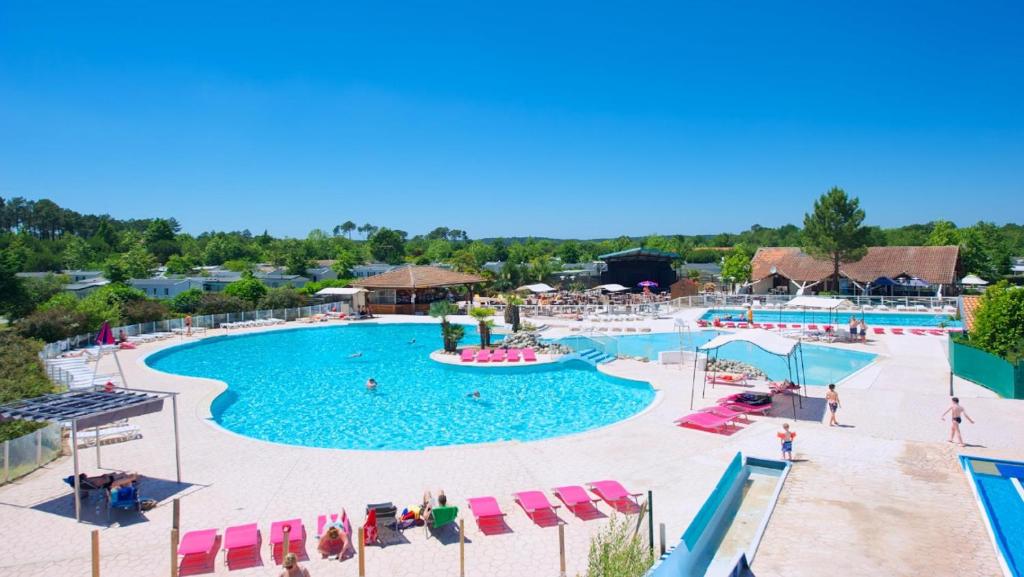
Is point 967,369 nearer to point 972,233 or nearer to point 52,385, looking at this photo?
point 52,385

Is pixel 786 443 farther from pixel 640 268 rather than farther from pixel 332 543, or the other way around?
pixel 640 268

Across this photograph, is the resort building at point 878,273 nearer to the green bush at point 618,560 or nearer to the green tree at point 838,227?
the green tree at point 838,227

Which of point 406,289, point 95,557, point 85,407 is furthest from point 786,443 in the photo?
point 406,289

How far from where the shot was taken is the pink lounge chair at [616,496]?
847 cm

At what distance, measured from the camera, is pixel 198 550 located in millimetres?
7109

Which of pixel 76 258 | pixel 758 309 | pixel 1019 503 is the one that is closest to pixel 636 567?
pixel 1019 503

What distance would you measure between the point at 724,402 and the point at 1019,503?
19.3ft

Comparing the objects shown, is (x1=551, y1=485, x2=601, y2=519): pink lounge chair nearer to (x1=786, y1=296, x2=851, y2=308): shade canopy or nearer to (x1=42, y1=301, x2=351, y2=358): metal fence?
(x1=786, y1=296, x2=851, y2=308): shade canopy

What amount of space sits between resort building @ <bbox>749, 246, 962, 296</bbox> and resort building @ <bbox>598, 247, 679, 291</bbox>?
695 cm

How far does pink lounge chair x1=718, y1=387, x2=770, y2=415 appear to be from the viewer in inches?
531

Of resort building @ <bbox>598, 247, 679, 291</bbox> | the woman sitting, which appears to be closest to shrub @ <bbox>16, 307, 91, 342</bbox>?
the woman sitting

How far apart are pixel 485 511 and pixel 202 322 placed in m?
28.3

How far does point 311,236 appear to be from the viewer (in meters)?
112

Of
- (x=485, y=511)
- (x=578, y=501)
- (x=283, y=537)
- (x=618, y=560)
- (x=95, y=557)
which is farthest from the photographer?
(x=578, y=501)
